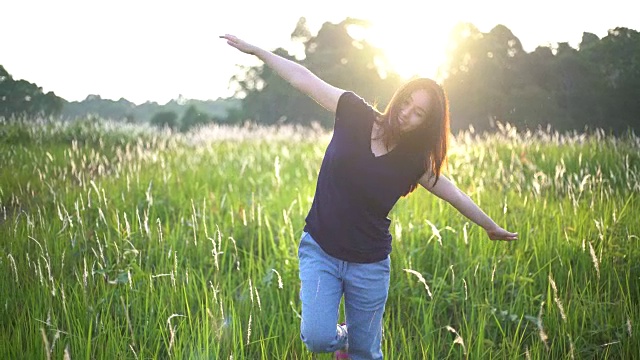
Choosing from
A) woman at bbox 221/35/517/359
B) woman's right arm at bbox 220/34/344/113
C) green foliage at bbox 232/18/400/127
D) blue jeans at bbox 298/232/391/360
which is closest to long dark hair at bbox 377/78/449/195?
woman at bbox 221/35/517/359

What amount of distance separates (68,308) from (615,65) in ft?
49.6

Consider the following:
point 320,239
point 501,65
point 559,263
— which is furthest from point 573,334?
point 501,65

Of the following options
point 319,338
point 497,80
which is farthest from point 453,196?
point 497,80

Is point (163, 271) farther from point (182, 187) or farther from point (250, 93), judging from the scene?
point (250, 93)

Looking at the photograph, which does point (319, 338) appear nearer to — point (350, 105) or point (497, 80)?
point (350, 105)

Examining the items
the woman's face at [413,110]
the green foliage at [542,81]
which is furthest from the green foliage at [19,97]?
the green foliage at [542,81]

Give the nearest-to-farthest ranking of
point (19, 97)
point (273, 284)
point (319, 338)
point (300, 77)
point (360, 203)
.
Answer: point (319, 338) < point (360, 203) < point (300, 77) < point (273, 284) < point (19, 97)

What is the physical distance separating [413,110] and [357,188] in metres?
0.47

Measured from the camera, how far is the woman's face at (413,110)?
2357 mm

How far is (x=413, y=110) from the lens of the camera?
93.0 inches

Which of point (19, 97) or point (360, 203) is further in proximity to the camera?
point (19, 97)

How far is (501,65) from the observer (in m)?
26.8

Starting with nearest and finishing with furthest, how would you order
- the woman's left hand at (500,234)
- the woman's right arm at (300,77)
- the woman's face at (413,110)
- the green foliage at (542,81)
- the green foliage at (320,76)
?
the woman's face at (413,110)
the woman's right arm at (300,77)
the woman's left hand at (500,234)
the green foliage at (542,81)
the green foliage at (320,76)

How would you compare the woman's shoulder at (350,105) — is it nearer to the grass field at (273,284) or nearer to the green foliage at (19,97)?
the grass field at (273,284)
